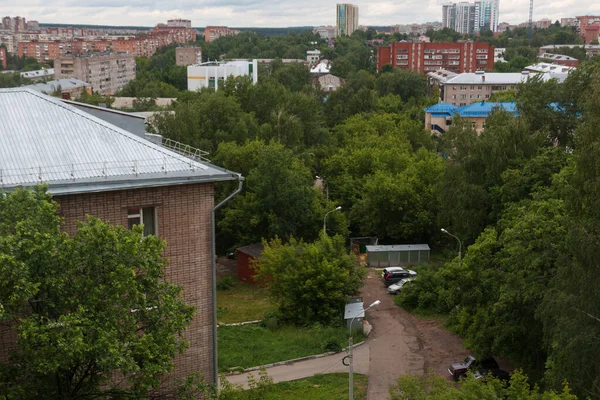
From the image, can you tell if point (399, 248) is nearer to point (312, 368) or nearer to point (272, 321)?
point (272, 321)

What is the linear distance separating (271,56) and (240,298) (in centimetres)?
15109

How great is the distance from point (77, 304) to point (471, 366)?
17047 millimetres

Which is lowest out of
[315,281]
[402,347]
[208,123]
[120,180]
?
[402,347]

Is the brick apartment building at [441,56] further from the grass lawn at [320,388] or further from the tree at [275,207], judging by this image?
the grass lawn at [320,388]

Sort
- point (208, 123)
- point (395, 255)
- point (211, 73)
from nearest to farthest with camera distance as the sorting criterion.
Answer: point (395, 255)
point (208, 123)
point (211, 73)

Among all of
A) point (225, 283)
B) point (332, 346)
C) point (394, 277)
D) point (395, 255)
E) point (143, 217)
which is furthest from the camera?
point (395, 255)

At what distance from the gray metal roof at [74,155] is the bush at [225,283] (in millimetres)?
20611

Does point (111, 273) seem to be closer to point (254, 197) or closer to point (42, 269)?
point (42, 269)

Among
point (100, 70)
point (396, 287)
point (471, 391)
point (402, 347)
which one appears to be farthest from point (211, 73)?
point (471, 391)

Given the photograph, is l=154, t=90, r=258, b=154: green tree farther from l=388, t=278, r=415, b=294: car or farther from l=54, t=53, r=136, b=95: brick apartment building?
l=54, t=53, r=136, b=95: brick apartment building

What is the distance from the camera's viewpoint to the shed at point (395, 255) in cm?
3972

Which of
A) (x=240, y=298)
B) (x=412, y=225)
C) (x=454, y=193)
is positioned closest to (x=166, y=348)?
(x=240, y=298)

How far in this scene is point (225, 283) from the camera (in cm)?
3638

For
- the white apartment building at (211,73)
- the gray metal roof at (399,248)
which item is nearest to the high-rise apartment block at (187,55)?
the white apartment building at (211,73)
